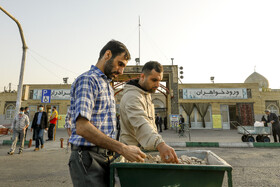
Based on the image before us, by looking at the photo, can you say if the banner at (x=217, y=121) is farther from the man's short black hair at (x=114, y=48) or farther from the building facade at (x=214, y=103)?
the man's short black hair at (x=114, y=48)

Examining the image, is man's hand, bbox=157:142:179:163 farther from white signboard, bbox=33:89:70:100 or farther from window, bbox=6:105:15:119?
window, bbox=6:105:15:119

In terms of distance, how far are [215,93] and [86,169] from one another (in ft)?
71.0

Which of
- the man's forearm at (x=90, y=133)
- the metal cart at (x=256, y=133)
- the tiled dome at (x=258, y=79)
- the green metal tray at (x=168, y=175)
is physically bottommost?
the metal cart at (x=256, y=133)

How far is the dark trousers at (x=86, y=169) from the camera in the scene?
1230 millimetres

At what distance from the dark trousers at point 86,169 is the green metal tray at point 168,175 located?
0.10 meters

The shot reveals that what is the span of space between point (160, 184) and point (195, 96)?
20.7 meters

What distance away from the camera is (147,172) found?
48.4 inches

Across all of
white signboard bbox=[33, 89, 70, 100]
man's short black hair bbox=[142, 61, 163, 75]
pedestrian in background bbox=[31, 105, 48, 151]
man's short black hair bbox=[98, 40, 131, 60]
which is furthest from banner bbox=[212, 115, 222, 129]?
man's short black hair bbox=[98, 40, 131, 60]

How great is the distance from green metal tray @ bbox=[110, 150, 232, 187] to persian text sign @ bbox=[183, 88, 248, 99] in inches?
799

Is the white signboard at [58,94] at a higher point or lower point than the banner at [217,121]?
higher

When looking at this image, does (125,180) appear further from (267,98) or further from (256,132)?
(267,98)

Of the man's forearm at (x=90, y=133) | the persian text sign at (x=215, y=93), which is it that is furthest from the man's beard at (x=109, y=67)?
the persian text sign at (x=215, y=93)

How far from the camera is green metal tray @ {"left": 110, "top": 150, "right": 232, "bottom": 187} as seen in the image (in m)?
1.17

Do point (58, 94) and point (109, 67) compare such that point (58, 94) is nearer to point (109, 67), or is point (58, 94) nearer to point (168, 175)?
point (109, 67)
